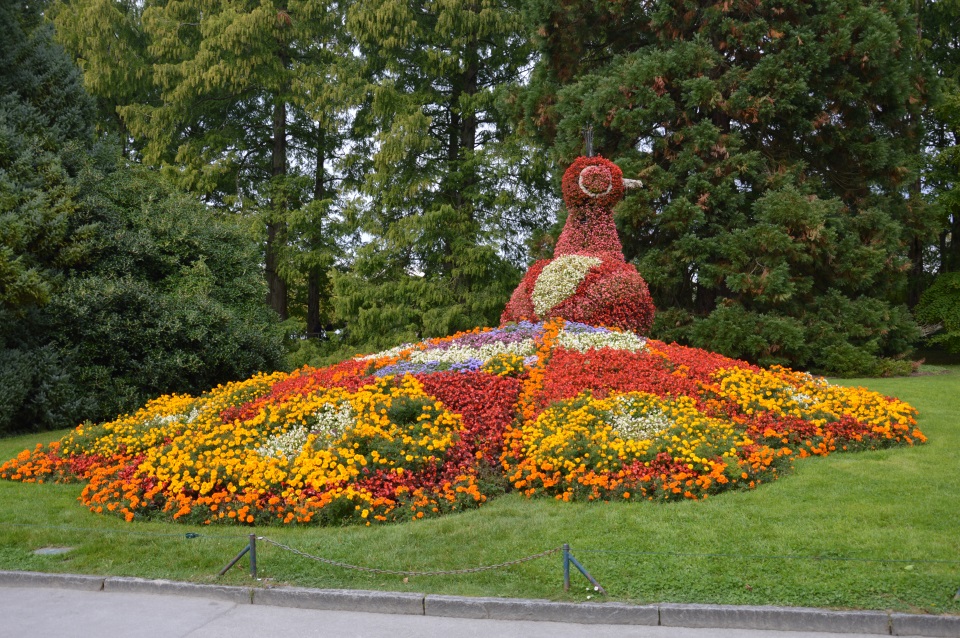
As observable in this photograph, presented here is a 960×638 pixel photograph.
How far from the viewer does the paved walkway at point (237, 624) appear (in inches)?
178

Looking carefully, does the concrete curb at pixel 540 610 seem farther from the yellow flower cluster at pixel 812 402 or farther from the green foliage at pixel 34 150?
the green foliage at pixel 34 150

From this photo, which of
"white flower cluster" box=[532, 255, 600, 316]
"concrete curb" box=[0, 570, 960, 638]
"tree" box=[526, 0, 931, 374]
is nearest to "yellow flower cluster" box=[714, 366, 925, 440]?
"white flower cluster" box=[532, 255, 600, 316]

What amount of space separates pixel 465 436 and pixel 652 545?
9.24ft

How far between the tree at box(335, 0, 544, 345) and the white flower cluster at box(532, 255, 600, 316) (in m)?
7.15

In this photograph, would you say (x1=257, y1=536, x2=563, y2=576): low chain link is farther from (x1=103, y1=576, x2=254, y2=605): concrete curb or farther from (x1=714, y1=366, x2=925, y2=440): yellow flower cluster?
(x1=714, y1=366, x2=925, y2=440): yellow flower cluster

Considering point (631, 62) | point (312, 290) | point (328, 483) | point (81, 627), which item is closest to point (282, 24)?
point (312, 290)

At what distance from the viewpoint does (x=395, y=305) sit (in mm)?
19938

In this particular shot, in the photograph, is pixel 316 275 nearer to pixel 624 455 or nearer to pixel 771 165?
pixel 771 165

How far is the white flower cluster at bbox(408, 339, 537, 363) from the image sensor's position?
10.3 metres

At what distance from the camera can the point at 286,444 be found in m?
7.90

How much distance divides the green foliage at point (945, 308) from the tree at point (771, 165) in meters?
2.18

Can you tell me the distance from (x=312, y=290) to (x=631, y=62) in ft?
39.7

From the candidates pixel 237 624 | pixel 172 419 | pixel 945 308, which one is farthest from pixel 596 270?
pixel 945 308

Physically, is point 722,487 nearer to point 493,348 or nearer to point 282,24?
point 493,348
